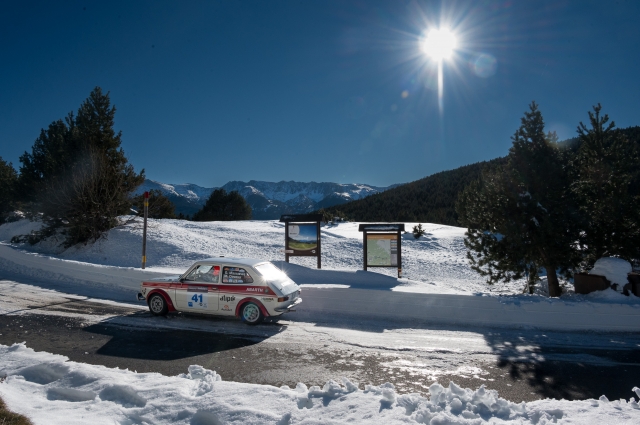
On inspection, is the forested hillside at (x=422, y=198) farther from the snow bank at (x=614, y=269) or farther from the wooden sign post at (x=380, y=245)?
the snow bank at (x=614, y=269)

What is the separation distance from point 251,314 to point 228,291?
0.74 metres

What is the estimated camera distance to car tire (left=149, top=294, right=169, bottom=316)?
31.3 ft

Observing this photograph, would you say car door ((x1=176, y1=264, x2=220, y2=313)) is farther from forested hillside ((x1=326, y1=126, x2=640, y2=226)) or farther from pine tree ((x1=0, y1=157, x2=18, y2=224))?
forested hillside ((x1=326, y1=126, x2=640, y2=226))

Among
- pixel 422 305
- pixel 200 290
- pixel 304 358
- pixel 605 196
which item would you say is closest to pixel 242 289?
pixel 200 290

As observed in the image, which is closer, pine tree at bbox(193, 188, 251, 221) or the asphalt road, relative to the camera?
the asphalt road

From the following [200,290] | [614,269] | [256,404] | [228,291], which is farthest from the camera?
[614,269]

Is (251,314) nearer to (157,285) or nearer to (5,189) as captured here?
(157,285)

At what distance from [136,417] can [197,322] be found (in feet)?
16.1

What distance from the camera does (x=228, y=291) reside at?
9023 mm

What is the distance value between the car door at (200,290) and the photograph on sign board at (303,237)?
6.59m

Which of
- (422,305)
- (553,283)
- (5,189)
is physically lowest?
(422,305)

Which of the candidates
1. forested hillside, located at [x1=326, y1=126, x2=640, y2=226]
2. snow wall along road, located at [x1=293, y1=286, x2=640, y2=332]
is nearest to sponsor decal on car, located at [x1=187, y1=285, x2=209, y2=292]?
snow wall along road, located at [x1=293, y1=286, x2=640, y2=332]

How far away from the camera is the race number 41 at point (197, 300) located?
361 inches

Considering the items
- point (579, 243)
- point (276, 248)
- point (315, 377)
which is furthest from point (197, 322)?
point (276, 248)
